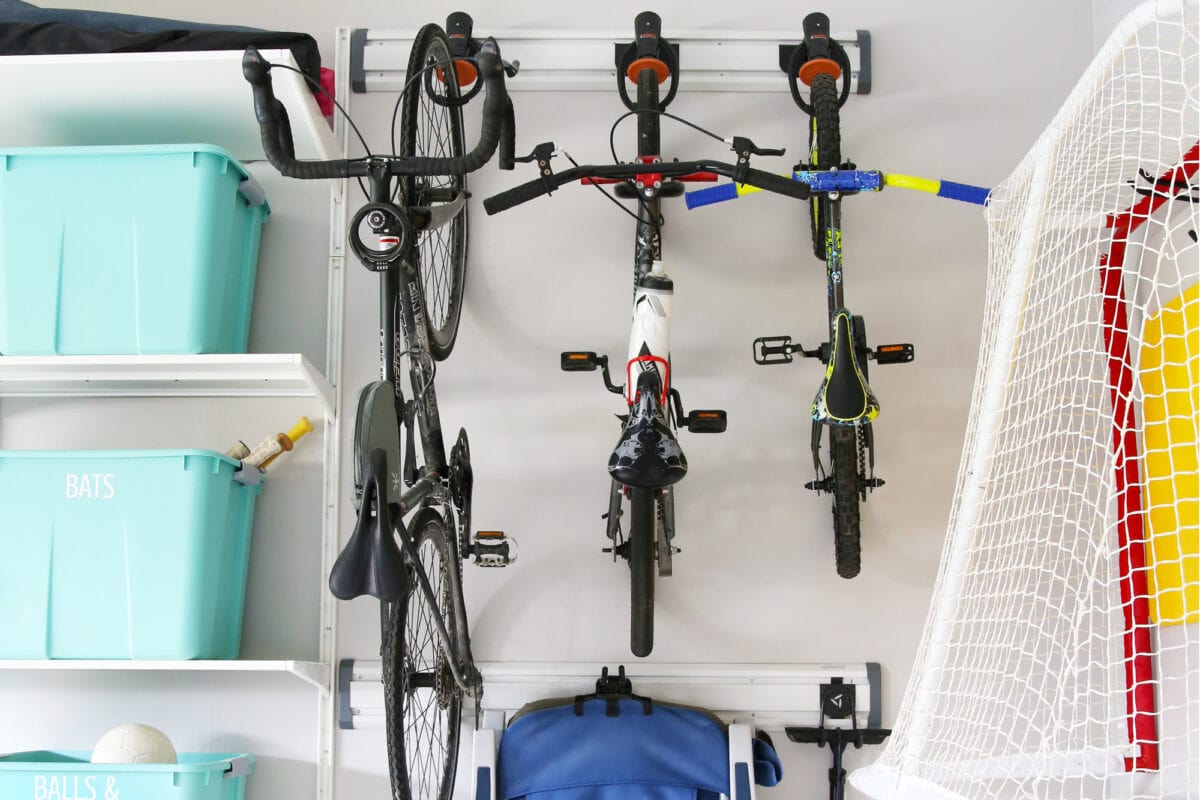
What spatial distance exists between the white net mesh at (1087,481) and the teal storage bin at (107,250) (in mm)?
1334

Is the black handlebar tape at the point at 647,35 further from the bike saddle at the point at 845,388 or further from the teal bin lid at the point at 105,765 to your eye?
the teal bin lid at the point at 105,765

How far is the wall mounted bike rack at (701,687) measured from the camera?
2.00 meters

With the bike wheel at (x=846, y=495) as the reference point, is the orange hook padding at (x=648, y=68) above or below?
above

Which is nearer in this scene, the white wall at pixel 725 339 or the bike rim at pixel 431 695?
the bike rim at pixel 431 695

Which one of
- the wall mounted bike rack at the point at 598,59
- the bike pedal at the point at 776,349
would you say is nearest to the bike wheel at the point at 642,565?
the bike pedal at the point at 776,349

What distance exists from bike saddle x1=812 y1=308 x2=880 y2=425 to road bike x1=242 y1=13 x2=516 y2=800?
0.61 m

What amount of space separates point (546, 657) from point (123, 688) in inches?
32.1

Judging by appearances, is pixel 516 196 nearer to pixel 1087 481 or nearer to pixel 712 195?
pixel 712 195

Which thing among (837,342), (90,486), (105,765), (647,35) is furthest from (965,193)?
(105,765)

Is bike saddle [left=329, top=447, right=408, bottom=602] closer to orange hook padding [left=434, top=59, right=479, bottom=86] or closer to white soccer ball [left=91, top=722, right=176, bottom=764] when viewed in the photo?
white soccer ball [left=91, top=722, right=176, bottom=764]

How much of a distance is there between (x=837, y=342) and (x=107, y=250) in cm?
125

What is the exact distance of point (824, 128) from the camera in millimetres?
1908

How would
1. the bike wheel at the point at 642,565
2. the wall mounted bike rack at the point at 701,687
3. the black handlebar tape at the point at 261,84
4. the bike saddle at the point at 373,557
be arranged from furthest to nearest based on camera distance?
1. the wall mounted bike rack at the point at 701,687
2. the bike wheel at the point at 642,565
3. the black handlebar tape at the point at 261,84
4. the bike saddle at the point at 373,557

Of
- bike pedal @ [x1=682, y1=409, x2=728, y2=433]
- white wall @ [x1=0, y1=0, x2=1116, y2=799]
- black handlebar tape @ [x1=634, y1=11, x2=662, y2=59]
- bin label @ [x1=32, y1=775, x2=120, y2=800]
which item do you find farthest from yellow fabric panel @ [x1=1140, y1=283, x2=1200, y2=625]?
bin label @ [x1=32, y1=775, x2=120, y2=800]
